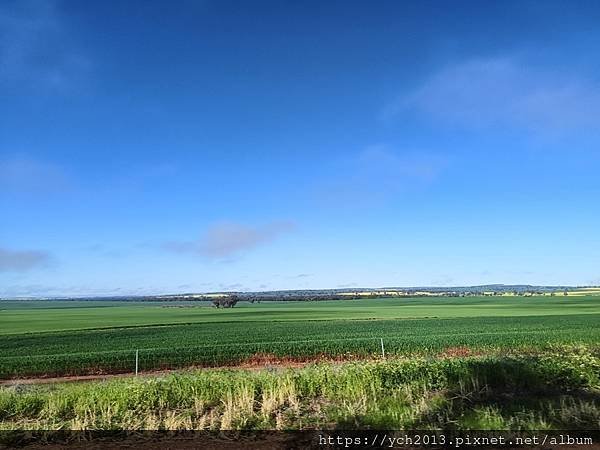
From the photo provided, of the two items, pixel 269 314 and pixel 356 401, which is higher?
pixel 356 401

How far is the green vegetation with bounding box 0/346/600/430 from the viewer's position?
8.70 meters

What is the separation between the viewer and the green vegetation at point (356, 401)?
8703 mm

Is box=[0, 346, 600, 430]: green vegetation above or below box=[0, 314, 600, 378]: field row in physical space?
above

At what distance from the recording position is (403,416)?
8.95 meters

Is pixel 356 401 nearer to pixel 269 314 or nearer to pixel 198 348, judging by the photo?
pixel 198 348

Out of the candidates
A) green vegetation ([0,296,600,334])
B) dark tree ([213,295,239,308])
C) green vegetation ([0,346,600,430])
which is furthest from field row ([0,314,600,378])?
dark tree ([213,295,239,308])

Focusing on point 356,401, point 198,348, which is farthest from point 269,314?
point 356,401

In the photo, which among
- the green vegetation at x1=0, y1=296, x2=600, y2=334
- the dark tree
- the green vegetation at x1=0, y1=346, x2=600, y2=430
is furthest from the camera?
the dark tree

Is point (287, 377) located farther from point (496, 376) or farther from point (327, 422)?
point (496, 376)

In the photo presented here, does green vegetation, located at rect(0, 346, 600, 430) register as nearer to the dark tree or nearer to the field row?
the field row

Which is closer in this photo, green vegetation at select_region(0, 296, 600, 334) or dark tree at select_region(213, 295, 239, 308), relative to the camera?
green vegetation at select_region(0, 296, 600, 334)

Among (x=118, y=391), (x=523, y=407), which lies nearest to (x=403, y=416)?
(x=523, y=407)

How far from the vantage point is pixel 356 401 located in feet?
34.2

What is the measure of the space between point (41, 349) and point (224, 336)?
15.6 meters
